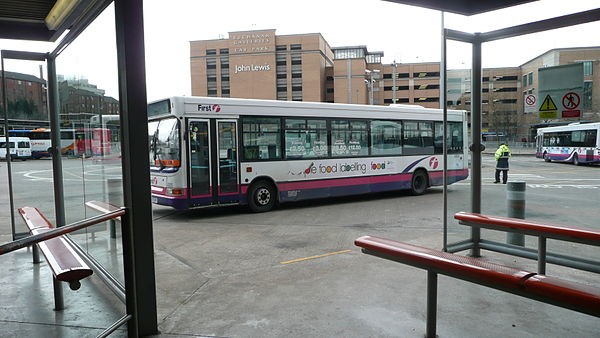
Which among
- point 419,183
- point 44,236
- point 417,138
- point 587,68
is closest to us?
point 44,236

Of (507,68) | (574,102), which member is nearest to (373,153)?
(507,68)

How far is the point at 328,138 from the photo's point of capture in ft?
39.3

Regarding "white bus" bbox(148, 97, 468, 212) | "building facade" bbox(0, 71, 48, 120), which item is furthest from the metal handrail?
"white bus" bbox(148, 97, 468, 212)

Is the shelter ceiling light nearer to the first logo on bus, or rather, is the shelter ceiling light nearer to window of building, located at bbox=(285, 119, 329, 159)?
the first logo on bus

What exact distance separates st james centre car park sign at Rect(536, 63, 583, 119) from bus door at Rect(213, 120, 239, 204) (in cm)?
674

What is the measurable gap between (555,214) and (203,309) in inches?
301

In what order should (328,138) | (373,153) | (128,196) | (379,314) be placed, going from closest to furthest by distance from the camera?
(128,196) < (379,314) < (328,138) < (373,153)

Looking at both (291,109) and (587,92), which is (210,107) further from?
(587,92)

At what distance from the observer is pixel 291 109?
11.4 meters

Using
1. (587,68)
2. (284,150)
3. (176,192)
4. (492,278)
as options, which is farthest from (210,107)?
(492,278)

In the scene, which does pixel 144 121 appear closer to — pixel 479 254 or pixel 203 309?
pixel 203 309

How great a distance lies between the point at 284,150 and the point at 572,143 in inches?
912

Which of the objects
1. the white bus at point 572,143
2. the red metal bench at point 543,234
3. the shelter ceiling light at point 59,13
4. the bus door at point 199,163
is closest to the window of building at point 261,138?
the bus door at point 199,163

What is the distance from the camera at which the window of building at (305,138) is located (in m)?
11.3
